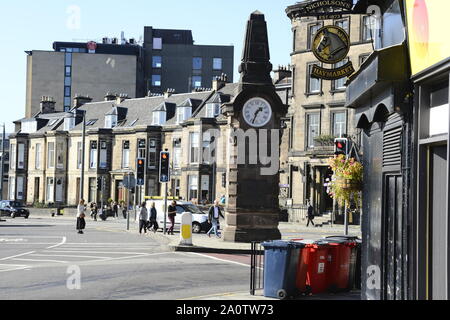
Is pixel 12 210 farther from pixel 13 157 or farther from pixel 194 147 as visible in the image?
pixel 13 157

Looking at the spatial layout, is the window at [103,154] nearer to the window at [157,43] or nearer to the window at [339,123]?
the window at [339,123]

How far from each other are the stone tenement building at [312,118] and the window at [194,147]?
36.3ft

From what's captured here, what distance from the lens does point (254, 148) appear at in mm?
28328

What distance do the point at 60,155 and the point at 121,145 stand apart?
9151 millimetres

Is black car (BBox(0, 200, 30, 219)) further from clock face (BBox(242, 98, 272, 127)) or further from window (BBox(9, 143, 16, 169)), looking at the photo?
clock face (BBox(242, 98, 272, 127))

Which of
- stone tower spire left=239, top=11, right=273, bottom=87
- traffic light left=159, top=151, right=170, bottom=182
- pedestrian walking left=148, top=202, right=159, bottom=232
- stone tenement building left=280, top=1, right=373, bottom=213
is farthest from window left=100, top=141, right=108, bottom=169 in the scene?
stone tower spire left=239, top=11, right=273, bottom=87

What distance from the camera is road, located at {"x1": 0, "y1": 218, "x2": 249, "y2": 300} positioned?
1521 cm

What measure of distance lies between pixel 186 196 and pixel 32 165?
25646 millimetres

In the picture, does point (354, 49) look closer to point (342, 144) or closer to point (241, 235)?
point (241, 235)

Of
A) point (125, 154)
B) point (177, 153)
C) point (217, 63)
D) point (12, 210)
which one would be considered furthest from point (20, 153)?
point (217, 63)

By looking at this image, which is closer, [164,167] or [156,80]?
[164,167]

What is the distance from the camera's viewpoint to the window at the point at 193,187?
222ft

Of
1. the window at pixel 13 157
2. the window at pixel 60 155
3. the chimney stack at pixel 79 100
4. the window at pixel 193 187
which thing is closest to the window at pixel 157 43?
the chimney stack at pixel 79 100

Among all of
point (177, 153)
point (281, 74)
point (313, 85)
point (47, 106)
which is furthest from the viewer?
point (47, 106)
